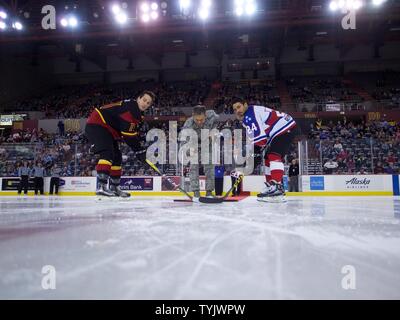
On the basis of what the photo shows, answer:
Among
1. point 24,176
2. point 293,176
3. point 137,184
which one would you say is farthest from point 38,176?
point 293,176

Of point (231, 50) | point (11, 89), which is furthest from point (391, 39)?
point (11, 89)

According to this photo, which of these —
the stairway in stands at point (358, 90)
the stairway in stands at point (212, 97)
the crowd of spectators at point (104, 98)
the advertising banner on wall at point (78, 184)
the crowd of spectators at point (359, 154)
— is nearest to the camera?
the crowd of spectators at point (359, 154)

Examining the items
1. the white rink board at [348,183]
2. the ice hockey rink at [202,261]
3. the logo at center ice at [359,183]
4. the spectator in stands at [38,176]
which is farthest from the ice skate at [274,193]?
the spectator in stands at [38,176]

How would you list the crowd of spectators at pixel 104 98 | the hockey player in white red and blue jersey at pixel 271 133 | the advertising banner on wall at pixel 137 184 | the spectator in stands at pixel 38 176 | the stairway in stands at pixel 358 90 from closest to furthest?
the hockey player in white red and blue jersey at pixel 271 133
the advertising banner on wall at pixel 137 184
the spectator in stands at pixel 38 176
the stairway in stands at pixel 358 90
the crowd of spectators at pixel 104 98

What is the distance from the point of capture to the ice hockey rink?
0.90 metres

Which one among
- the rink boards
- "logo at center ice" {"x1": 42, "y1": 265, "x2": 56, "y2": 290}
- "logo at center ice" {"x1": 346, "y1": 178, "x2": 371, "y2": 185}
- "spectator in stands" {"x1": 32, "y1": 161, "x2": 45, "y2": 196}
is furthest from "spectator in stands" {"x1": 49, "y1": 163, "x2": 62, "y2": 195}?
"logo at center ice" {"x1": 42, "y1": 265, "x2": 56, "y2": 290}

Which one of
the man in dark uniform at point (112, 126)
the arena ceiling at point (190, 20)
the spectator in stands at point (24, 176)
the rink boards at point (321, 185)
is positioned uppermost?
the arena ceiling at point (190, 20)

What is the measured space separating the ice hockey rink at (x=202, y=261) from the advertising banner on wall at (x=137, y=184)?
25.9 feet

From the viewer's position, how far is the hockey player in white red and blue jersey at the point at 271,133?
12.7 feet

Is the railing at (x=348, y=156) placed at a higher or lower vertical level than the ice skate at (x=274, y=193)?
higher

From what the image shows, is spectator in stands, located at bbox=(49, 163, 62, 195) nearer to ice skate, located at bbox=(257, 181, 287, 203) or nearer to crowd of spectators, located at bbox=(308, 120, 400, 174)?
crowd of spectators, located at bbox=(308, 120, 400, 174)

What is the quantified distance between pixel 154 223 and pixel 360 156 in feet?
26.7

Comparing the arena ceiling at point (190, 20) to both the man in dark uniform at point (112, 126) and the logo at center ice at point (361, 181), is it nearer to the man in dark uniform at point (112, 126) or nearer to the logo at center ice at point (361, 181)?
the logo at center ice at point (361, 181)

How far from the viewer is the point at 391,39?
68.2 feet
